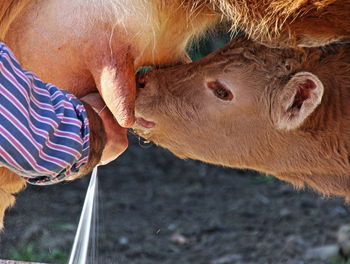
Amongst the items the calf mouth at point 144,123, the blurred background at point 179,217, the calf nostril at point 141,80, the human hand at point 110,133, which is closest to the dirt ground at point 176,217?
the blurred background at point 179,217

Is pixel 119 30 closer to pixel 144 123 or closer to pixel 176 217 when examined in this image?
pixel 144 123

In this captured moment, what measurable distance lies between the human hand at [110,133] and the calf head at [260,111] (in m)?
0.27

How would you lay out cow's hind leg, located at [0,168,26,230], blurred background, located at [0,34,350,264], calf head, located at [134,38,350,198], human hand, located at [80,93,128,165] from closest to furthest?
cow's hind leg, located at [0,168,26,230], human hand, located at [80,93,128,165], calf head, located at [134,38,350,198], blurred background, located at [0,34,350,264]

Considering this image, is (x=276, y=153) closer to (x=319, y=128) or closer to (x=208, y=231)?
(x=319, y=128)

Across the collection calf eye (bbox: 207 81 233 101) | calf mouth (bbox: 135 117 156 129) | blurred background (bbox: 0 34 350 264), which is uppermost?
calf eye (bbox: 207 81 233 101)

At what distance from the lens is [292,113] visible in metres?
3.06

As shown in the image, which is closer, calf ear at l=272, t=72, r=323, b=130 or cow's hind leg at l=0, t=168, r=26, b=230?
cow's hind leg at l=0, t=168, r=26, b=230

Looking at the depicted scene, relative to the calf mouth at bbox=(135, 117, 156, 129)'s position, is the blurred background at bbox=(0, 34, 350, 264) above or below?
below

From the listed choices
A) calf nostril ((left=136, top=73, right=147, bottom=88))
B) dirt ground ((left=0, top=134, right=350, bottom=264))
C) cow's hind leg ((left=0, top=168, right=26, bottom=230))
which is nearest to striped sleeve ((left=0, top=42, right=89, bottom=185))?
cow's hind leg ((left=0, top=168, right=26, bottom=230))

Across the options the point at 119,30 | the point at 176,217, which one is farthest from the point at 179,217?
the point at 119,30

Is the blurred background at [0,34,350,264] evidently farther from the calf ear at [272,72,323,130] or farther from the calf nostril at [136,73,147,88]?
the calf ear at [272,72,323,130]

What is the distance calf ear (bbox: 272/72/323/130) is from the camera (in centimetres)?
298

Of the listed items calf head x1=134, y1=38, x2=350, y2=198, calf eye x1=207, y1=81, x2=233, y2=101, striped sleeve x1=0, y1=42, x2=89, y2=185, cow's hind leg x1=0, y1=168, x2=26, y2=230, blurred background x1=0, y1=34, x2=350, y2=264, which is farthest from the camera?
blurred background x1=0, y1=34, x2=350, y2=264

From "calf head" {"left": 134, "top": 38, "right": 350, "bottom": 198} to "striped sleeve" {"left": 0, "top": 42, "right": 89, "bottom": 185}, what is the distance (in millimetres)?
681
